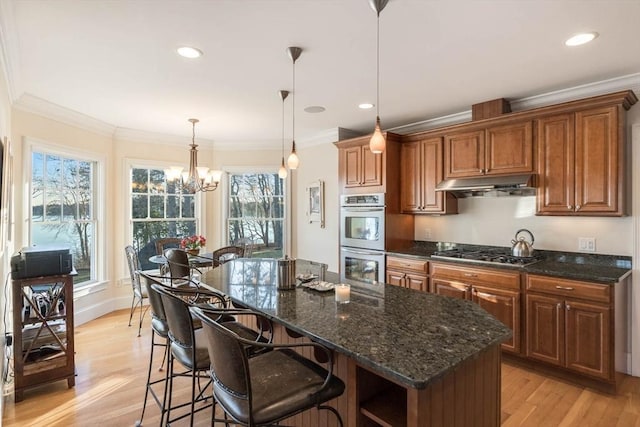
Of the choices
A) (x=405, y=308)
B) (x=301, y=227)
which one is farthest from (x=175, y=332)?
(x=301, y=227)

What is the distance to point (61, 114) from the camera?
3873 millimetres

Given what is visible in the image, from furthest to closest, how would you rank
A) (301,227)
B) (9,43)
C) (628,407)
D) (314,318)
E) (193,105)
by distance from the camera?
1. (301,227)
2. (193,105)
3. (628,407)
4. (9,43)
5. (314,318)

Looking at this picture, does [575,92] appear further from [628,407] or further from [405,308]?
[405,308]

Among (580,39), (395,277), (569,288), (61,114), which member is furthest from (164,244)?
(580,39)

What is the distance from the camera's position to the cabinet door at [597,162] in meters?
2.80

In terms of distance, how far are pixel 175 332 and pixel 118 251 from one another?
3.61 m

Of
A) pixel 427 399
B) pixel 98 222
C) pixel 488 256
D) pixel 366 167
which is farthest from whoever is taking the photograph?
pixel 98 222

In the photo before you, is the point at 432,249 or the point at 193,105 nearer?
the point at 193,105

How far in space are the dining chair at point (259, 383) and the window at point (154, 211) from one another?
4150 millimetres

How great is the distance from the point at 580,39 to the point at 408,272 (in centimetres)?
256

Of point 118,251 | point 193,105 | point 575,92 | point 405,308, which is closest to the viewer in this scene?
point 405,308

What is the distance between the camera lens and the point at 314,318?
162 centimetres

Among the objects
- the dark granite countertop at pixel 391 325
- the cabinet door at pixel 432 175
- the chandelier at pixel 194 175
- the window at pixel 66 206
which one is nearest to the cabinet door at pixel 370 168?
the cabinet door at pixel 432 175

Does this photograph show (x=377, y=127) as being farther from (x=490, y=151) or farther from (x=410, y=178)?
(x=410, y=178)
